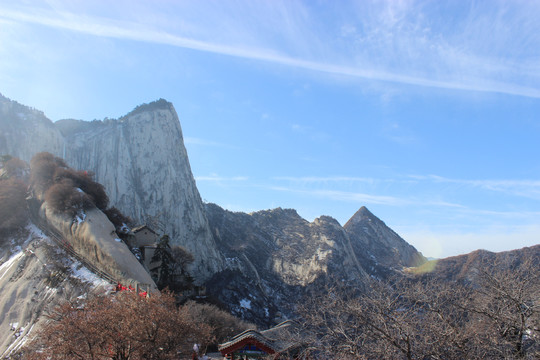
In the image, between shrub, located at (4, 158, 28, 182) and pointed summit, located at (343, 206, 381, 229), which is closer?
shrub, located at (4, 158, 28, 182)

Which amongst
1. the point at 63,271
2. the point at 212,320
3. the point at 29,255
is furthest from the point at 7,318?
the point at 212,320

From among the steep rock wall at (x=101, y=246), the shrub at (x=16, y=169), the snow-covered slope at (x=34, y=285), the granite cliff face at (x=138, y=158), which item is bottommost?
the snow-covered slope at (x=34, y=285)

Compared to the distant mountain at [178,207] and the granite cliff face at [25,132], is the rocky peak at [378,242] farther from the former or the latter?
the granite cliff face at [25,132]

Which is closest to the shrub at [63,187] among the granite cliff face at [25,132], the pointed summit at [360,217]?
the granite cliff face at [25,132]

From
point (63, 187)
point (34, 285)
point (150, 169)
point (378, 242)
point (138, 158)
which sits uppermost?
point (378, 242)

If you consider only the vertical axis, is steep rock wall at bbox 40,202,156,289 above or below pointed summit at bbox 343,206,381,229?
below

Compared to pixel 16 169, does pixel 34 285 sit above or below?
below

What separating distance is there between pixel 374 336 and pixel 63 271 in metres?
27.5

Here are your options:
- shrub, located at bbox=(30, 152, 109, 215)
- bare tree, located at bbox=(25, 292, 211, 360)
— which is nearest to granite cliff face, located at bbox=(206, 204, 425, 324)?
shrub, located at bbox=(30, 152, 109, 215)

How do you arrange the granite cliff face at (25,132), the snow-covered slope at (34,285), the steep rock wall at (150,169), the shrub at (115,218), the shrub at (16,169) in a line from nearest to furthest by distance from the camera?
the snow-covered slope at (34,285)
the shrub at (115,218)
the shrub at (16,169)
the granite cliff face at (25,132)
the steep rock wall at (150,169)

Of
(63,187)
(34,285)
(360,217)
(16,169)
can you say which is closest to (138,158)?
(16,169)

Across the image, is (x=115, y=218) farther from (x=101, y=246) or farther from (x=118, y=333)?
(x=118, y=333)

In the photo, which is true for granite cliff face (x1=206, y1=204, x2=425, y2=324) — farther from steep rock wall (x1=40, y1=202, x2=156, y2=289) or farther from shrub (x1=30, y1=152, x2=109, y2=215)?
shrub (x1=30, y1=152, x2=109, y2=215)

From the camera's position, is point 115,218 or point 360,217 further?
point 360,217
